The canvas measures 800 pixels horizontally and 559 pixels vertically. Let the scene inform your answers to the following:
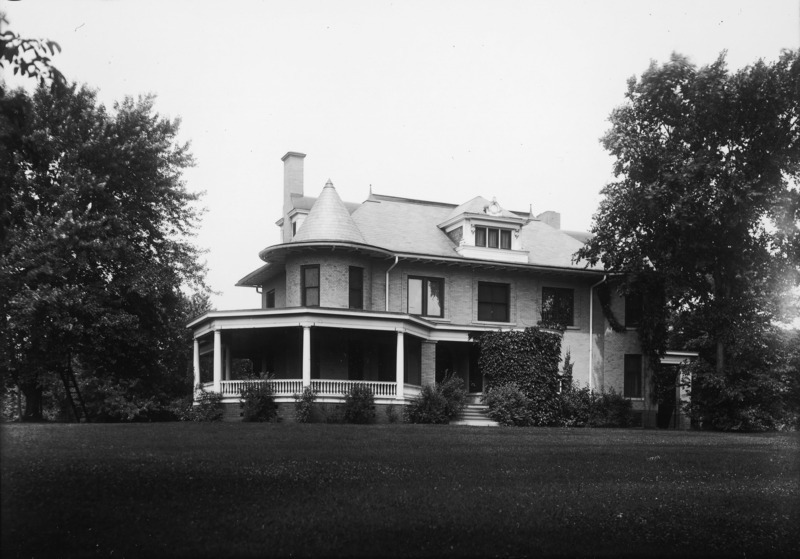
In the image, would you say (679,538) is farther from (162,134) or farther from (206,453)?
(162,134)

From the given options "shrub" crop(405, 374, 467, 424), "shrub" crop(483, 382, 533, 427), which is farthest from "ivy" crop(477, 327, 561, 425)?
"shrub" crop(405, 374, 467, 424)

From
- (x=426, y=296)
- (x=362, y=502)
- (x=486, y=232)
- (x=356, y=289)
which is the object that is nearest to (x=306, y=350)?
(x=356, y=289)

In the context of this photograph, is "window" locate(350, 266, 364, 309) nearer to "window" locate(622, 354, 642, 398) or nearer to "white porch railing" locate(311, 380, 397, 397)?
"white porch railing" locate(311, 380, 397, 397)

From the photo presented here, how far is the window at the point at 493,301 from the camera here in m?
34.4

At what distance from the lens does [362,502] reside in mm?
10328

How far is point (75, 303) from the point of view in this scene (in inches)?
687

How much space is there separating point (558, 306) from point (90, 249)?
22540 mm

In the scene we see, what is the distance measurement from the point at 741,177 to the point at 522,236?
11.3 metres

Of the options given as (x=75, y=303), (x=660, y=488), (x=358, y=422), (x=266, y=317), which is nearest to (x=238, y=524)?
(x=660, y=488)

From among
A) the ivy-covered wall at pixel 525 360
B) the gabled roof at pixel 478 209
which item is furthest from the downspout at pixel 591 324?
the gabled roof at pixel 478 209

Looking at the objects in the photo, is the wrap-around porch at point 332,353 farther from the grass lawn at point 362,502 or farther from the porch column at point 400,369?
the grass lawn at point 362,502

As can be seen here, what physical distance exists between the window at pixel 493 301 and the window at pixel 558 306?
1.78 m

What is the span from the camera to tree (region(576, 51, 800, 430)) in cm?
2902

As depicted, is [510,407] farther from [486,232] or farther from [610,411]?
[486,232]
